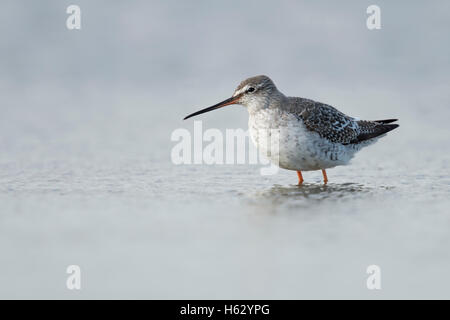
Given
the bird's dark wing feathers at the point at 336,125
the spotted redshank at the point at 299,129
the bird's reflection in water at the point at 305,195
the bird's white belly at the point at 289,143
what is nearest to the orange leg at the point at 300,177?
the spotted redshank at the point at 299,129

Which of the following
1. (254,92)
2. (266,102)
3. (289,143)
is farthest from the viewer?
(254,92)

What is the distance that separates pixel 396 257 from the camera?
643cm

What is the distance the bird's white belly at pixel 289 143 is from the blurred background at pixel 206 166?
1.20 ft

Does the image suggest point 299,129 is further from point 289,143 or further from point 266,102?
point 266,102

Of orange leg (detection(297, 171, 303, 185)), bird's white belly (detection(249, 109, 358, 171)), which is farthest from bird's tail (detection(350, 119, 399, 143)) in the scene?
orange leg (detection(297, 171, 303, 185))

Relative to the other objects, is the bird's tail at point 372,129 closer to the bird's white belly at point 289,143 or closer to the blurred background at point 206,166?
the blurred background at point 206,166

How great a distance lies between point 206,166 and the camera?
1096 centimetres

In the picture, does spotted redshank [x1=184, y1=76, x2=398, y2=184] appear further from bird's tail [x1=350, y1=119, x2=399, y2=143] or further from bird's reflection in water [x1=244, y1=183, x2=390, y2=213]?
bird's reflection in water [x1=244, y1=183, x2=390, y2=213]

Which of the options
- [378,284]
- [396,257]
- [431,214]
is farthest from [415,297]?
[431,214]

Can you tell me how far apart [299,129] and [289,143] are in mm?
291

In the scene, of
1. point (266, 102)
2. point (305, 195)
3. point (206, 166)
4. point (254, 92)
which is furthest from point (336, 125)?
point (206, 166)

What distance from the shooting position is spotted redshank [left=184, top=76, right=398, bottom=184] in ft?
31.4
